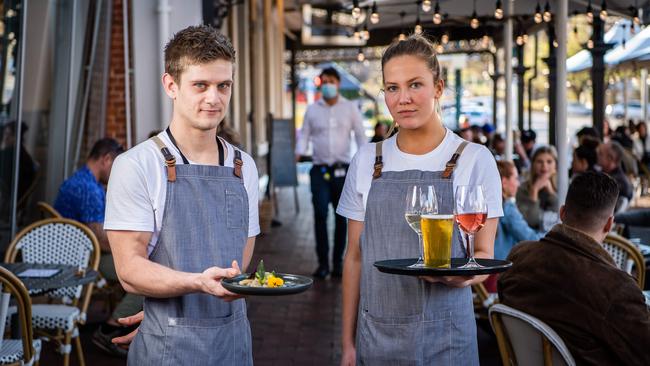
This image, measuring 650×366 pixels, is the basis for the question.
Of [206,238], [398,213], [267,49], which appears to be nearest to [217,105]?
[206,238]

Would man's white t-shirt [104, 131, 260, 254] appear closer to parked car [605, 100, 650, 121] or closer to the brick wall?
the brick wall

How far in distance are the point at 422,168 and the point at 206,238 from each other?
0.63m

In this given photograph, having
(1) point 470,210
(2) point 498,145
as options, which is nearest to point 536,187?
(1) point 470,210

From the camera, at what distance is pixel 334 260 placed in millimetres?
9242

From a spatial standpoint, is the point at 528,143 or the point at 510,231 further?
the point at 528,143

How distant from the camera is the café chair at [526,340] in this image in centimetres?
350

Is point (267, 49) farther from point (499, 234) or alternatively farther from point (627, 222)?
point (499, 234)

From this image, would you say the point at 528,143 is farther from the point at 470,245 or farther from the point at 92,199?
the point at 470,245

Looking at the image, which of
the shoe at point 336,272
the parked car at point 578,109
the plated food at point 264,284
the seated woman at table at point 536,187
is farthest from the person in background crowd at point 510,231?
the parked car at point 578,109

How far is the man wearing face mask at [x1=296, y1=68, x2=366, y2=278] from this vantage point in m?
9.10

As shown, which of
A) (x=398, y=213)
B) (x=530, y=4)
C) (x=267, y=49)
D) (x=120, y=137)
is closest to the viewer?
(x=398, y=213)

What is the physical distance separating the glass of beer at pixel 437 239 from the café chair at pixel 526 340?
1065mm

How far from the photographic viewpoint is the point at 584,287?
3.57 metres

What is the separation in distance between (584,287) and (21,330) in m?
2.50
